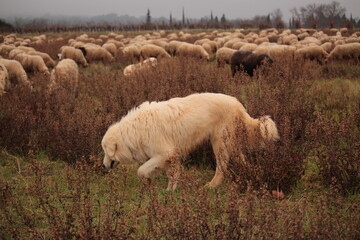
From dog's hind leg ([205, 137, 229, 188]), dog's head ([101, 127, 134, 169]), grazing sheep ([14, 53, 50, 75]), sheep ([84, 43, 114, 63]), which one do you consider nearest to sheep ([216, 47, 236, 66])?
sheep ([84, 43, 114, 63])

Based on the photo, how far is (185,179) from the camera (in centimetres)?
274

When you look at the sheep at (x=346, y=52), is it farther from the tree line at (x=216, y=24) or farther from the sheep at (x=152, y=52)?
the tree line at (x=216, y=24)

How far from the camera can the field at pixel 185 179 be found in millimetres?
2471

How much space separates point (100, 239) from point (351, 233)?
1943 millimetres

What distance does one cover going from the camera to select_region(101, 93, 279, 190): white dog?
415cm

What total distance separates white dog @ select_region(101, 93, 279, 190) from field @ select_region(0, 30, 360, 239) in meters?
0.23

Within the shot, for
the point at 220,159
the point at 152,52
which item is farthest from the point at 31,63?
the point at 220,159

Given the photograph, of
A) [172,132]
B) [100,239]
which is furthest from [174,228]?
[172,132]

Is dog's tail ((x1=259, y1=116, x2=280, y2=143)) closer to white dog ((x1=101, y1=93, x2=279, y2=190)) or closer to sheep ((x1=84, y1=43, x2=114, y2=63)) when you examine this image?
white dog ((x1=101, y1=93, x2=279, y2=190))

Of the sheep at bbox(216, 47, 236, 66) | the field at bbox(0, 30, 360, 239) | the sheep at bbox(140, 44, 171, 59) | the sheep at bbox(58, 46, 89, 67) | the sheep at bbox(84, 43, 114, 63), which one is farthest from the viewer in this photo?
the sheep at bbox(84, 43, 114, 63)

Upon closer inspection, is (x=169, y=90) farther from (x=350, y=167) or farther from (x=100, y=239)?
(x=100, y=239)

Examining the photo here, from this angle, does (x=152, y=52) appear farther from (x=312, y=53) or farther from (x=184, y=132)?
(x=184, y=132)

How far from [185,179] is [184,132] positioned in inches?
58.6

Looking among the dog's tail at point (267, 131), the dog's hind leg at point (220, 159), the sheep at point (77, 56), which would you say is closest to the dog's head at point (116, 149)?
the dog's hind leg at point (220, 159)
